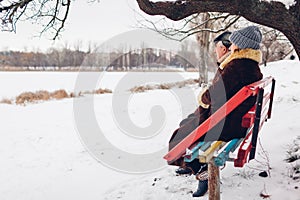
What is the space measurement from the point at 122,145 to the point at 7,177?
256cm

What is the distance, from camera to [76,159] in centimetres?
583

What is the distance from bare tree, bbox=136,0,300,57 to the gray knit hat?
0.99 ft

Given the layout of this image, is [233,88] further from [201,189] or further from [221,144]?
[201,189]

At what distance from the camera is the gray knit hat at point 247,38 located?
8.37 ft

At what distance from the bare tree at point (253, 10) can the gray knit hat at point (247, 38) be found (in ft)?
0.99

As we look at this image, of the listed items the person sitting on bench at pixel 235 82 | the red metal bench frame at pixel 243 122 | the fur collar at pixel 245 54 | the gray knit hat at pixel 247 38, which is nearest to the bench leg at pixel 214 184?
the person sitting on bench at pixel 235 82

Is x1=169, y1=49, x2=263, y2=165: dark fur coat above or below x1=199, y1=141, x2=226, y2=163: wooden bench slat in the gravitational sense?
above

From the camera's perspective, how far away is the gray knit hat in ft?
8.37

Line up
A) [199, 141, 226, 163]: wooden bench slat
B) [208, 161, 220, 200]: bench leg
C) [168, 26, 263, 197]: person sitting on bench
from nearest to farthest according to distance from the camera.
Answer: [199, 141, 226, 163]: wooden bench slat → [168, 26, 263, 197]: person sitting on bench → [208, 161, 220, 200]: bench leg

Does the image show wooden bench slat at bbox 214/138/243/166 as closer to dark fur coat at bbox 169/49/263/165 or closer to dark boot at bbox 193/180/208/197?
dark fur coat at bbox 169/49/263/165

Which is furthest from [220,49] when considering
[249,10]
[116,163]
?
[116,163]

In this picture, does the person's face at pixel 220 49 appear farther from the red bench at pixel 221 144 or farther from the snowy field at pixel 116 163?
the snowy field at pixel 116 163

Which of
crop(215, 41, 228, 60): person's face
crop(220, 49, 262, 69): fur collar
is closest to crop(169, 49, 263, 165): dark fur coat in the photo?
crop(220, 49, 262, 69): fur collar

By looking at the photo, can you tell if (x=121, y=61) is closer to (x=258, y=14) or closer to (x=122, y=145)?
(x=122, y=145)
